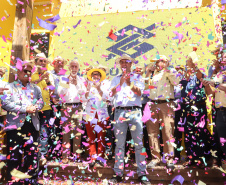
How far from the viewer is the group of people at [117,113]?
8.50 feet

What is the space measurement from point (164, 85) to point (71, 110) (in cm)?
148

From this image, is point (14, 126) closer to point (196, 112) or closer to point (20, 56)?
point (20, 56)

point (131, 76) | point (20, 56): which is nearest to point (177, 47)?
point (131, 76)

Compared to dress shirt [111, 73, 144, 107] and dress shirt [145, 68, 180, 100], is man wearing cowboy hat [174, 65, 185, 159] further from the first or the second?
dress shirt [111, 73, 144, 107]

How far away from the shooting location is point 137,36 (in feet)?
16.5

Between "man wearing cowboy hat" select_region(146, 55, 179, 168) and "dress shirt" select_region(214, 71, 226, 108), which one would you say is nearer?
"dress shirt" select_region(214, 71, 226, 108)

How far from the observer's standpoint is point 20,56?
10.8 feet

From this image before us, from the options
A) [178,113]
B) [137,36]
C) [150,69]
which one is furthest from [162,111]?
[137,36]

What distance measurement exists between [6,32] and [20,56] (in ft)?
5.73

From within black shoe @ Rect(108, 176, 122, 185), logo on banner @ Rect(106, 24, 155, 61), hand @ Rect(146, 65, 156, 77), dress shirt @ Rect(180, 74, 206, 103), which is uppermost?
logo on banner @ Rect(106, 24, 155, 61)

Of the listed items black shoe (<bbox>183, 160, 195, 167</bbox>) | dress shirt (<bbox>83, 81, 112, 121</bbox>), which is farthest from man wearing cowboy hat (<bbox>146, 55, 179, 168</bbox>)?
dress shirt (<bbox>83, 81, 112, 121</bbox>)

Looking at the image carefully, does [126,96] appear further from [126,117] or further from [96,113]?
[96,113]

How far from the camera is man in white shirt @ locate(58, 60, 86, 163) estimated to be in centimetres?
314

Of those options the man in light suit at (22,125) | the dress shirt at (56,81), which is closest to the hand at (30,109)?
the man in light suit at (22,125)
